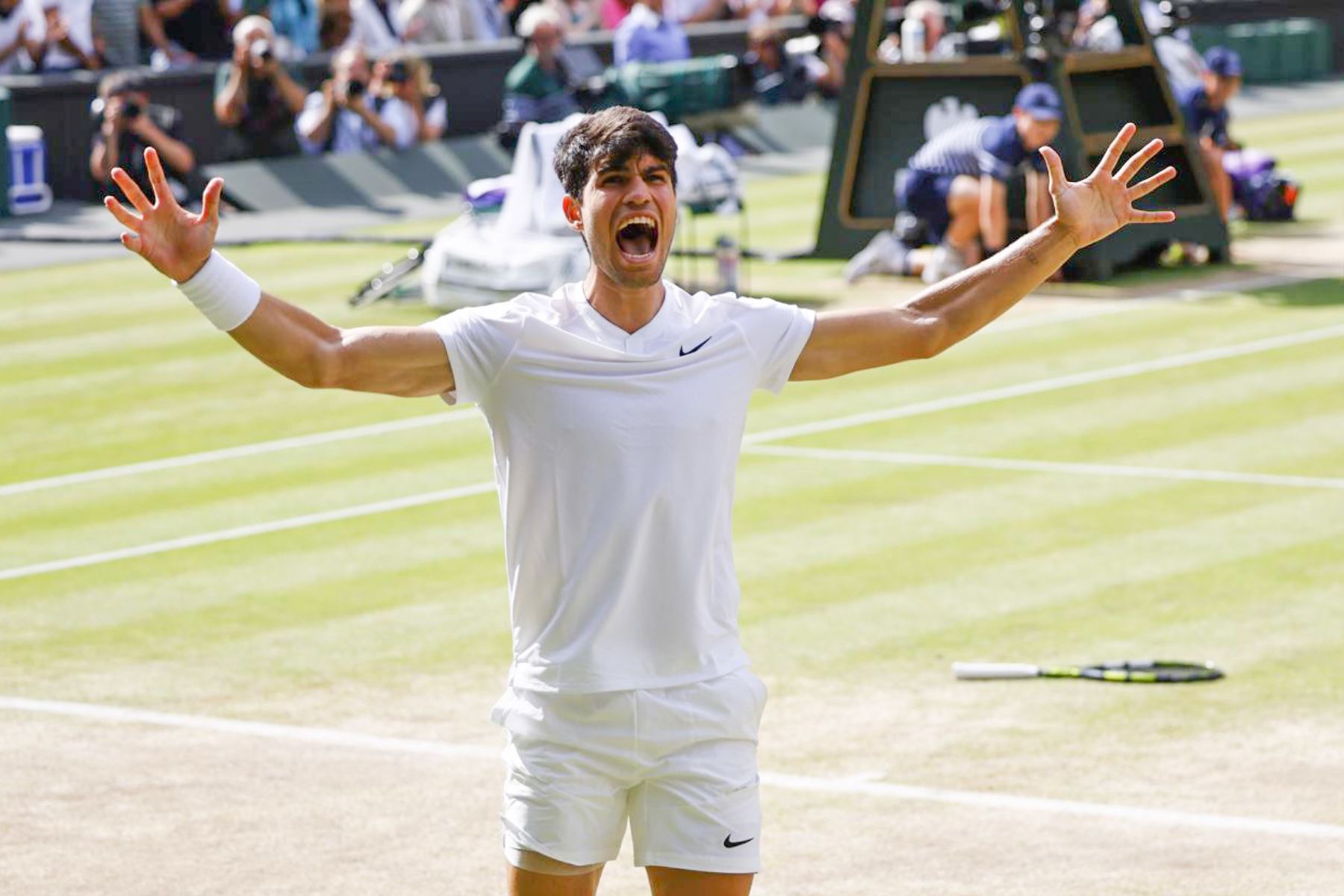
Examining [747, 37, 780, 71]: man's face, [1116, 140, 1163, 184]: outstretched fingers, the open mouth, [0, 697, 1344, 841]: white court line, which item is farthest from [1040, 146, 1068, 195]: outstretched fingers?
[747, 37, 780, 71]: man's face

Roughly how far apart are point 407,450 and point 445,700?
18.1ft

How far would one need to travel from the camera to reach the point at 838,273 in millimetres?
21797

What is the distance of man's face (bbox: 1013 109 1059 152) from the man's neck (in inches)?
584

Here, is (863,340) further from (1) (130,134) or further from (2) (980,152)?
(1) (130,134)

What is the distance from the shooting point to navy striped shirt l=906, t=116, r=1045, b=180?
2039cm

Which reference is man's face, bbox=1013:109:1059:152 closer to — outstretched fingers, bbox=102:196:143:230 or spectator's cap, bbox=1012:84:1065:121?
spectator's cap, bbox=1012:84:1065:121

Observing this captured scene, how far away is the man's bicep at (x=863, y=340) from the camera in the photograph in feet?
17.6

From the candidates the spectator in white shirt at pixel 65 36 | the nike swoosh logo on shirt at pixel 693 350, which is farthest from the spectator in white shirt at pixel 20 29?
the nike swoosh logo on shirt at pixel 693 350

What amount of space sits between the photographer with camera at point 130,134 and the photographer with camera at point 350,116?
1.65 m

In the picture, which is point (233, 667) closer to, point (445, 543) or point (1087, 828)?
point (445, 543)

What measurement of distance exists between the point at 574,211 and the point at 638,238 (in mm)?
201

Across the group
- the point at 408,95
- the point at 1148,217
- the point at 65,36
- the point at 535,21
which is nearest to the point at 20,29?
the point at 65,36

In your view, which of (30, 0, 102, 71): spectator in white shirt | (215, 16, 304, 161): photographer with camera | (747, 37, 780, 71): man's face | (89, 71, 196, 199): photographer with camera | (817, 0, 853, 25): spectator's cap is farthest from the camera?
(817, 0, 853, 25): spectator's cap

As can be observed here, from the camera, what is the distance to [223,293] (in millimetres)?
4906
